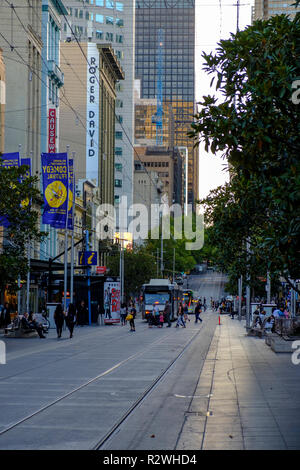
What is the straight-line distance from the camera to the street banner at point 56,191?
43344 millimetres

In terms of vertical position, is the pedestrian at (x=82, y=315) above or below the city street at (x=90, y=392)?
above

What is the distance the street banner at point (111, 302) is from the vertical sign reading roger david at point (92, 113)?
129ft

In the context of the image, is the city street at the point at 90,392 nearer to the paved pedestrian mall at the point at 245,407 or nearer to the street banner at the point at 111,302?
the paved pedestrian mall at the point at 245,407

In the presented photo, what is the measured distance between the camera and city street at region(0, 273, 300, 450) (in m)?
11.2

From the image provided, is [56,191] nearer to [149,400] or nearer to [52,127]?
[52,127]

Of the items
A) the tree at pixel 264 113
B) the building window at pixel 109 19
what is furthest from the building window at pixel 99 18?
the tree at pixel 264 113

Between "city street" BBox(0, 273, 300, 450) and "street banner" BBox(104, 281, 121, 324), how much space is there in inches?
1145

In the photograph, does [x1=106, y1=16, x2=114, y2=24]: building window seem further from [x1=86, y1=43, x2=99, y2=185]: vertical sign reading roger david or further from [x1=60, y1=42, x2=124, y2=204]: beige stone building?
[x1=86, y1=43, x2=99, y2=185]: vertical sign reading roger david

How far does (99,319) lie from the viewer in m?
63.6

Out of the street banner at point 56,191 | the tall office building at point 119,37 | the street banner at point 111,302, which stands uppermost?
the tall office building at point 119,37

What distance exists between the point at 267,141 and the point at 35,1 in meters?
57.5

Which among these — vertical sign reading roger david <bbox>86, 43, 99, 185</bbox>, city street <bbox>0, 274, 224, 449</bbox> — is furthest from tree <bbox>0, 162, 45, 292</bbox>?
vertical sign reading roger david <bbox>86, 43, 99, 185</bbox>

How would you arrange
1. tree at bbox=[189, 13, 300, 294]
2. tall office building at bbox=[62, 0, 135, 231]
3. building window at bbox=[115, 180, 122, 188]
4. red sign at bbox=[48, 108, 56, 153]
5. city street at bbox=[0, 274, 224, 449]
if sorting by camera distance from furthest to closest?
building window at bbox=[115, 180, 122, 188] → tall office building at bbox=[62, 0, 135, 231] → red sign at bbox=[48, 108, 56, 153] → tree at bbox=[189, 13, 300, 294] → city street at bbox=[0, 274, 224, 449]
